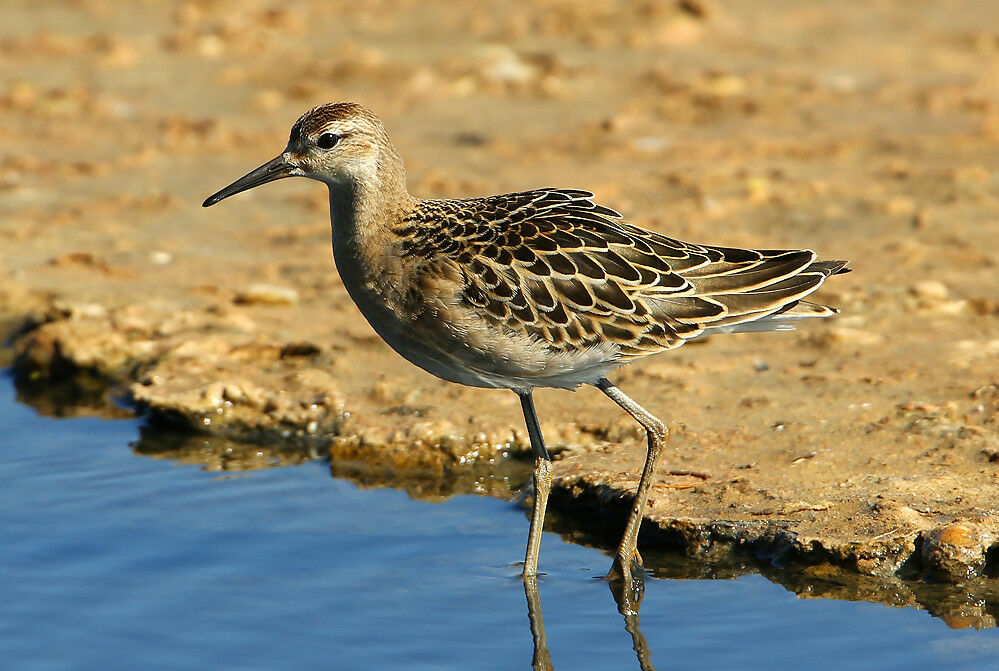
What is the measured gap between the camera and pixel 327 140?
735 centimetres

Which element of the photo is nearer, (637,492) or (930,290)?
(637,492)

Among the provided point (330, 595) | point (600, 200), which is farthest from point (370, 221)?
point (600, 200)

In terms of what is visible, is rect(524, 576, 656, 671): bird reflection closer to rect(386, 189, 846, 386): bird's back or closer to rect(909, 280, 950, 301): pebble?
rect(386, 189, 846, 386): bird's back

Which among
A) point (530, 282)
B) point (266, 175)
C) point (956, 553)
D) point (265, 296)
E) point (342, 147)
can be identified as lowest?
point (956, 553)

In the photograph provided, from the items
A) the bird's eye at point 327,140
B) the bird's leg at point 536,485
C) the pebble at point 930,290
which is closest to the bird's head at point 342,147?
the bird's eye at point 327,140

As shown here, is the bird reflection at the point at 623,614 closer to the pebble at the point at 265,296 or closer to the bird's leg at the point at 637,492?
the bird's leg at the point at 637,492

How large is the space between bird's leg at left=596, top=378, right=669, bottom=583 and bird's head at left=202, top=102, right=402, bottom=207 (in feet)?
5.35

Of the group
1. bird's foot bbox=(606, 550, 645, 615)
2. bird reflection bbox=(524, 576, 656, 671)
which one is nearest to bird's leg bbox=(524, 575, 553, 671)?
bird reflection bbox=(524, 576, 656, 671)

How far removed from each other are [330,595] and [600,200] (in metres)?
5.87

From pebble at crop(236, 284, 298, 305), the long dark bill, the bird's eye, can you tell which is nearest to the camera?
the bird's eye

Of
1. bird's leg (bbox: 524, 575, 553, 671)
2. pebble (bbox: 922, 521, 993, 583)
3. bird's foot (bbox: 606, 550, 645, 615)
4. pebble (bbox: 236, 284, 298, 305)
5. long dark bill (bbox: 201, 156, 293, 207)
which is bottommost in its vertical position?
bird's leg (bbox: 524, 575, 553, 671)

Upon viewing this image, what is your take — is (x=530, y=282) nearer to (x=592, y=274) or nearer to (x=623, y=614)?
(x=592, y=274)

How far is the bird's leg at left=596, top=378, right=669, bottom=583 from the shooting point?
6926 millimetres

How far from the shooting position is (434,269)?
271 inches
